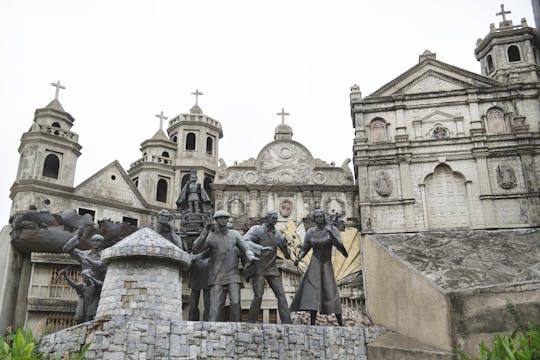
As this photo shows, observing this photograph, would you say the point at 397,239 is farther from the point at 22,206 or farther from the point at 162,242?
the point at 22,206

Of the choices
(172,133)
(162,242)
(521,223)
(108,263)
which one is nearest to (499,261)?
(162,242)

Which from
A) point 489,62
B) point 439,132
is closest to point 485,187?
point 439,132

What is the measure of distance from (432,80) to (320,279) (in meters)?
21.1

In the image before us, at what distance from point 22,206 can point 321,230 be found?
20324 mm

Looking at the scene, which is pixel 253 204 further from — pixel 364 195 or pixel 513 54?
pixel 513 54

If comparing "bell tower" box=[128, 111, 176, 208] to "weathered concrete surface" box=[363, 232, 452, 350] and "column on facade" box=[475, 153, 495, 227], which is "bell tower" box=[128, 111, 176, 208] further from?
"weathered concrete surface" box=[363, 232, 452, 350]

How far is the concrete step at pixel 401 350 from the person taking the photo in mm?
8398

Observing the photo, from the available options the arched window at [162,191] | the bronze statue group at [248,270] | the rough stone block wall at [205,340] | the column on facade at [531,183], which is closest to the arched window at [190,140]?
the arched window at [162,191]

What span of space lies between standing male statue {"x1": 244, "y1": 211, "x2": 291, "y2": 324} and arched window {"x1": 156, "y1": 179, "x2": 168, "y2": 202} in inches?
893

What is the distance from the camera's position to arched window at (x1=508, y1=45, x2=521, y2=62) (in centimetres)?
3203

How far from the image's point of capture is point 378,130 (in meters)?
28.1

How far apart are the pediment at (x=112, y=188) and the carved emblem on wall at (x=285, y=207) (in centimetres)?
812

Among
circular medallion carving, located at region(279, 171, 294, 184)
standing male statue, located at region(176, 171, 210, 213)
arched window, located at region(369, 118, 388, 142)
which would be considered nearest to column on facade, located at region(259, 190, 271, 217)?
circular medallion carving, located at region(279, 171, 294, 184)

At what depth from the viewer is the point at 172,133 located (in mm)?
35969
